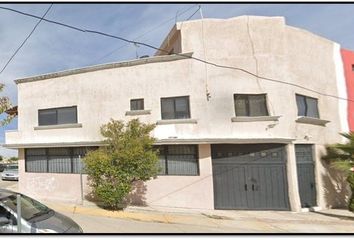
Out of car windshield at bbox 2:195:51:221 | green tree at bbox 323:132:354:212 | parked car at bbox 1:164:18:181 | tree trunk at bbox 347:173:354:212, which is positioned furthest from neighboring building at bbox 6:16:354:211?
parked car at bbox 1:164:18:181

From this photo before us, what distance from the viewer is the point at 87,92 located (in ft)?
47.1

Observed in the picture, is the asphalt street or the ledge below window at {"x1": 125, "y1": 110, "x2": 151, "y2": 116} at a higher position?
the ledge below window at {"x1": 125, "y1": 110, "x2": 151, "y2": 116}

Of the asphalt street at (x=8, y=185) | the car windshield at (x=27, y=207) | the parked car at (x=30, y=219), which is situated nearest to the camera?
the parked car at (x=30, y=219)

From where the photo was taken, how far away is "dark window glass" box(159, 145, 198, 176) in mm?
12773

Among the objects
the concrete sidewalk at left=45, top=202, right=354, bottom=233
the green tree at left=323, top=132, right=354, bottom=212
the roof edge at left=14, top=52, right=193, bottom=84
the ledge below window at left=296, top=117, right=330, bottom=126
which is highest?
the roof edge at left=14, top=52, right=193, bottom=84

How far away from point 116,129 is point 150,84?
2.64 m

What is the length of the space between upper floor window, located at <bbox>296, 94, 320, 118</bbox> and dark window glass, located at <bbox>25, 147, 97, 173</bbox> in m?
8.85

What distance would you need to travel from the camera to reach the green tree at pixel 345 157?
1175cm

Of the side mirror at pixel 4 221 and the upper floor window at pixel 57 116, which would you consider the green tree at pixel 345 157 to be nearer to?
the side mirror at pixel 4 221

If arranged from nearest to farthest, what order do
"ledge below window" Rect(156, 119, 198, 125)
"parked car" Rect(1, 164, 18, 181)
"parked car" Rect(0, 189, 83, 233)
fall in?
"parked car" Rect(0, 189, 83, 233)
"ledge below window" Rect(156, 119, 198, 125)
"parked car" Rect(1, 164, 18, 181)

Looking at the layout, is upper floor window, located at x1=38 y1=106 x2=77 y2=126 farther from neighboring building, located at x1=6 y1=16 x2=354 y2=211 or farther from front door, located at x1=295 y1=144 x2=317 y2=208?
front door, located at x1=295 y1=144 x2=317 y2=208

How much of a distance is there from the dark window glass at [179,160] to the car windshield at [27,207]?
20.2 feet

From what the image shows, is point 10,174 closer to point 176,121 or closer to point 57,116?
point 57,116

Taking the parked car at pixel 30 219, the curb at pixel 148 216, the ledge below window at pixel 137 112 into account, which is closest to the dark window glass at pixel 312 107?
the curb at pixel 148 216
